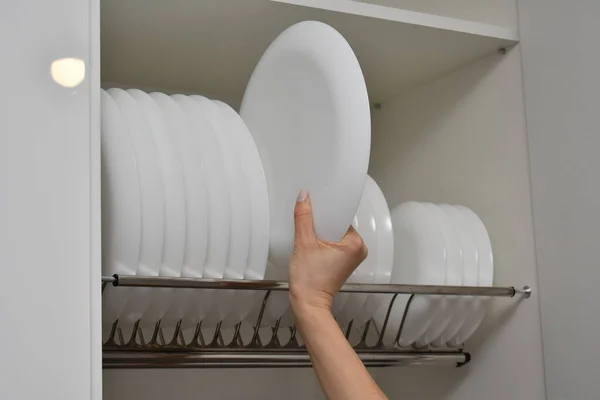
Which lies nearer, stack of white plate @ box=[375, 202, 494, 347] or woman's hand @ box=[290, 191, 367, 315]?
woman's hand @ box=[290, 191, 367, 315]

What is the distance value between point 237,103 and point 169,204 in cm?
57

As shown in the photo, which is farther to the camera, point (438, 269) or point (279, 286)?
point (438, 269)

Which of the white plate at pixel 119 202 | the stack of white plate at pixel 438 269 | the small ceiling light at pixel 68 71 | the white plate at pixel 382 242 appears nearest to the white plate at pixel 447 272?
the stack of white plate at pixel 438 269

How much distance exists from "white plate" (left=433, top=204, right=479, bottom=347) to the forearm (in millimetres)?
A: 353

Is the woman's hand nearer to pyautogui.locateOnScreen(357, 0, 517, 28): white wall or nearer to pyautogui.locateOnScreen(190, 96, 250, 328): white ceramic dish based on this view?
pyautogui.locateOnScreen(190, 96, 250, 328): white ceramic dish

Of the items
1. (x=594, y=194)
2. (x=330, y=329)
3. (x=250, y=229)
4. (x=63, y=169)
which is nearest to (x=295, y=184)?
(x=250, y=229)

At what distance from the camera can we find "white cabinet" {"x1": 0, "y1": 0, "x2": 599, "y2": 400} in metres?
0.91

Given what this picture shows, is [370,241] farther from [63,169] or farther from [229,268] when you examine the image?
[63,169]

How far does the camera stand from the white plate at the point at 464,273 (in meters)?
1.36

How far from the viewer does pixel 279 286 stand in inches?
43.5

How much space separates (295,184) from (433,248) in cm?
33

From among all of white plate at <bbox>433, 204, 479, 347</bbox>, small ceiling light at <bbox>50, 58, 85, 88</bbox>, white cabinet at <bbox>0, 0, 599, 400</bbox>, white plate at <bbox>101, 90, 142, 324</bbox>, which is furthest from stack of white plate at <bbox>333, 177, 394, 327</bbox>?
small ceiling light at <bbox>50, 58, 85, 88</bbox>

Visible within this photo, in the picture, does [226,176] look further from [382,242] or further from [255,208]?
[382,242]

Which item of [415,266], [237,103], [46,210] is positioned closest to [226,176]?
[46,210]
